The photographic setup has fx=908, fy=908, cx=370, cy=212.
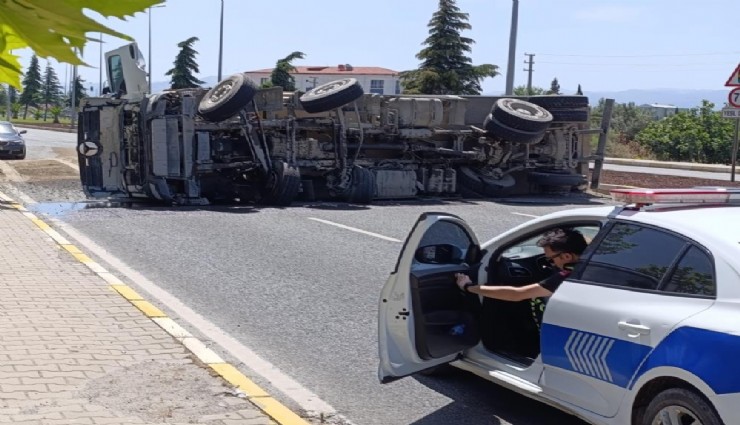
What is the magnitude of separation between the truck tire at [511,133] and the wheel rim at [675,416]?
13732 millimetres

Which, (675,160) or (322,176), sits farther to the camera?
(675,160)

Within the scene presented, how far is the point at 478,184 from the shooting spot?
61.1 feet

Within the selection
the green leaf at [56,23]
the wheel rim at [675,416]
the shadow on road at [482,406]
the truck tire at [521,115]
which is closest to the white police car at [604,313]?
the wheel rim at [675,416]

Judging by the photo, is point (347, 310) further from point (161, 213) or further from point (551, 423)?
point (161, 213)

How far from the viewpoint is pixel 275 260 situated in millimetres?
10781

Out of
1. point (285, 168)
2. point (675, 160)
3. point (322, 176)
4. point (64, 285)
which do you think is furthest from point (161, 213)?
point (675, 160)

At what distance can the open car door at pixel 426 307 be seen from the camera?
5191 mm

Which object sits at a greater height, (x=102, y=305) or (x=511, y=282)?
(x=511, y=282)

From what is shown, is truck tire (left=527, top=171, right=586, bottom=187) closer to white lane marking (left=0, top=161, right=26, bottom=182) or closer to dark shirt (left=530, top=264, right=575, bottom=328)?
white lane marking (left=0, top=161, right=26, bottom=182)

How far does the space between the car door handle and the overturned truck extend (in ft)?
38.2

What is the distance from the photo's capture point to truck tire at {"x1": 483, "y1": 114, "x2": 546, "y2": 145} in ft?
57.4

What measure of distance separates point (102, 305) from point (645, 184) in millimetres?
16584

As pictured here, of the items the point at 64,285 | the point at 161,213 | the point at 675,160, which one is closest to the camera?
the point at 64,285

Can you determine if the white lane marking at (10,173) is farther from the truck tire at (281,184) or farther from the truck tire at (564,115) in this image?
the truck tire at (564,115)
